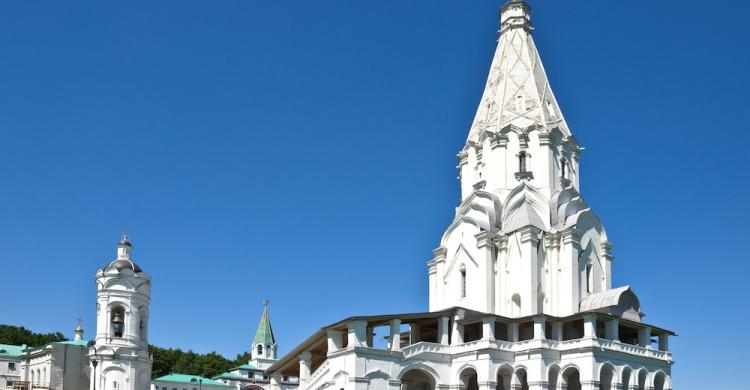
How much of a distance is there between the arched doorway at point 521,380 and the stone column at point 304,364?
A: 10790mm

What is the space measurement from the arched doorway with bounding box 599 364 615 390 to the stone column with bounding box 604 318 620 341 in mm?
1492

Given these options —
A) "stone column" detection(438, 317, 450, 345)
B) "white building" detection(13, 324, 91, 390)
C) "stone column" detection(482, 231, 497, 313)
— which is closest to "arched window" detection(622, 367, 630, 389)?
"stone column" detection(482, 231, 497, 313)

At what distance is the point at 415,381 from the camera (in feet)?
153

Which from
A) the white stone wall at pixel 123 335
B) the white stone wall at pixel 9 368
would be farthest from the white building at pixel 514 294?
the white stone wall at pixel 9 368

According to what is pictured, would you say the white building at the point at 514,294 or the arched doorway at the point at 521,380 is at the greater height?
the white building at the point at 514,294

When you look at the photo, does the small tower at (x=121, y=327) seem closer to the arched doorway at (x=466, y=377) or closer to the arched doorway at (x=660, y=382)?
the arched doorway at (x=466, y=377)

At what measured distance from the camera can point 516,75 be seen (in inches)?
2087

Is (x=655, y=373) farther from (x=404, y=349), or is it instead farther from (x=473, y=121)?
(x=473, y=121)

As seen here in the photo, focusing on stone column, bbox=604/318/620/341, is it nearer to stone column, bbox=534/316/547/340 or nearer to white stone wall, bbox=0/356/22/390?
stone column, bbox=534/316/547/340

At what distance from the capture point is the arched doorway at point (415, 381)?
45.7m

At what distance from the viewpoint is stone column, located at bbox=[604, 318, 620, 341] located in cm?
4359

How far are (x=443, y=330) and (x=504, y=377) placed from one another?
3.75m

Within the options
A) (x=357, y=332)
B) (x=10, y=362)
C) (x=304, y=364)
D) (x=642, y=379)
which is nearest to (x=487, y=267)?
(x=642, y=379)

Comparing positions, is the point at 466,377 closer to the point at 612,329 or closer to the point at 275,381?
the point at 612,329
